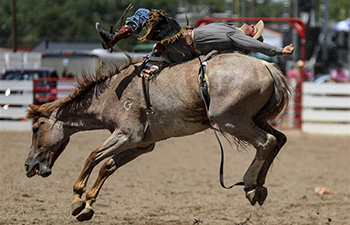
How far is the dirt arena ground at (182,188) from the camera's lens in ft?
25.5

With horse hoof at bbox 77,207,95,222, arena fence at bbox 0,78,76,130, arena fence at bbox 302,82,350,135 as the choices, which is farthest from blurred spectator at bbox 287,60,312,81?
horse hoof at bbox 77,207,95,222

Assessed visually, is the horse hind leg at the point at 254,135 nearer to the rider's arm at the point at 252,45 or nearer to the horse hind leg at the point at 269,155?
the horse hind leg at the point at 269,155

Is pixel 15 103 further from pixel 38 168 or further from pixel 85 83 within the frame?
pixel 85 83

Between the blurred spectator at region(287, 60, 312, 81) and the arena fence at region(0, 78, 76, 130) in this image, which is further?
the blurred spectator at region(287, 60, 312, 81)

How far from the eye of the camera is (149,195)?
913 centimetres

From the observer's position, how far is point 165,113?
20.5 feet

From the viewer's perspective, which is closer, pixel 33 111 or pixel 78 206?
pixel 78 206

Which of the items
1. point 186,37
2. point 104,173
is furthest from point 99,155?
point 186,37

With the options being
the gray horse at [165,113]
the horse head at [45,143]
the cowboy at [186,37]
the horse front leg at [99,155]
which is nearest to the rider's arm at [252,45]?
the cowboy at [186,37]

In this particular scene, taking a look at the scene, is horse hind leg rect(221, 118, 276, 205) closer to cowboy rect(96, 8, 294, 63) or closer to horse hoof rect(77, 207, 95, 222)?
cowboy rect(96, 8, 294, 63)

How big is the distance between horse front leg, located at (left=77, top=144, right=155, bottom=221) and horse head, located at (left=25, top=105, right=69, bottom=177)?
1.68ft

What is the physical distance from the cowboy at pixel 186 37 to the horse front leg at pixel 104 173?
1.00m

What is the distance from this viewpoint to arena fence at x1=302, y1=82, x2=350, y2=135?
52.0 feet

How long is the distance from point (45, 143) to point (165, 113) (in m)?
1.26
